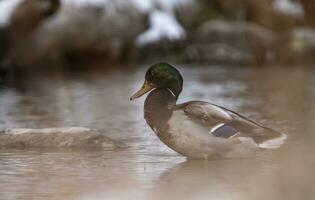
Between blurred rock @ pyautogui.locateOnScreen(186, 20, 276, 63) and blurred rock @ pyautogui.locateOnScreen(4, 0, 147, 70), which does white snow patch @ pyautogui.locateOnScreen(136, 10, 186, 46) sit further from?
blurred rock @ pyautogui.locateOnScreen(186, 20, 276, 63)

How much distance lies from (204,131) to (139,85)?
7.65 meters

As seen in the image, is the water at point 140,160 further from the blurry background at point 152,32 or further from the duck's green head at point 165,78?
the blurry background at point 152,32

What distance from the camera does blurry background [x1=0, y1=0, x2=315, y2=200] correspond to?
5.73 metres

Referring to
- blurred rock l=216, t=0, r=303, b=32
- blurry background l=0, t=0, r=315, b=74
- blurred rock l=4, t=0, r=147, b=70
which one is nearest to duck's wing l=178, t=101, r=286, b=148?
blurry background l=0, t=0, r=315, b=74

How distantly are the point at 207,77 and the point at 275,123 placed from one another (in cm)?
659

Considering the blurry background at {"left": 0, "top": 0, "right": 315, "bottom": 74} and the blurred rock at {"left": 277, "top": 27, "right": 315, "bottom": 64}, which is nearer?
the blurry background at {"left": 0, "top": 0, "right": 315, "bottom": 74}

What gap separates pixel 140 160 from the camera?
22.1 ft

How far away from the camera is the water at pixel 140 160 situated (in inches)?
212

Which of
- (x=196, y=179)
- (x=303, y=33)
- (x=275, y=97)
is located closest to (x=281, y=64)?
(x=303, y=33)

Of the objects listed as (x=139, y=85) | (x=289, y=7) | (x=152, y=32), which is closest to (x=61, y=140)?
(x=139, y=85)

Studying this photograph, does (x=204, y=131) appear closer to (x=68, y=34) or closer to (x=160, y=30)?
(x=68, y=34)

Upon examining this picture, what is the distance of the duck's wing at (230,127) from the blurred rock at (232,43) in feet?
40.6

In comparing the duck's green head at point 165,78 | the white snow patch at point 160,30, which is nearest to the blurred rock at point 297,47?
the white snow patch at point 160,30

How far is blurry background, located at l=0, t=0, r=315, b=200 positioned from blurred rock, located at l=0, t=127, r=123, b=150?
0.03 meters
